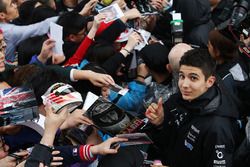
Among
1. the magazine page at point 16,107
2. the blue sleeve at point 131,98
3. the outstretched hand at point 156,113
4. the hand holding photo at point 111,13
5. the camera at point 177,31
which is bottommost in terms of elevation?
the blue sleeve at point 131,98

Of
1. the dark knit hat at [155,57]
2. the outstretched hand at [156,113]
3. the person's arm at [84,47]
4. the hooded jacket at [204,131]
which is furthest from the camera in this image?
the person's arm at [84,47]

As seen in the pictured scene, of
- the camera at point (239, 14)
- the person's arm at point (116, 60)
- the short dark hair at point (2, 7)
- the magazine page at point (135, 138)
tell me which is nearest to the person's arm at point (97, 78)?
the person's arm at point (116, 60)

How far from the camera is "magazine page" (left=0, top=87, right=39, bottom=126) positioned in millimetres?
2105

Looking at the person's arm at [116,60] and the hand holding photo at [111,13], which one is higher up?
the hand holding photo at [111,13]

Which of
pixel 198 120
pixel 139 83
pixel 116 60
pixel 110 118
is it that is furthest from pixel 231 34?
pixel 110 118

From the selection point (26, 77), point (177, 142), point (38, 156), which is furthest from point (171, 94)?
point (38, 156)

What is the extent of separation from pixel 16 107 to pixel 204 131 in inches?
41.3

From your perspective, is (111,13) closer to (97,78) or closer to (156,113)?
(97,78)

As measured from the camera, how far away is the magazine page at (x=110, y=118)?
2309 millimetres

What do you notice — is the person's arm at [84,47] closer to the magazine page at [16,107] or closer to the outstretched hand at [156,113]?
the outstretched hand at [156,113]

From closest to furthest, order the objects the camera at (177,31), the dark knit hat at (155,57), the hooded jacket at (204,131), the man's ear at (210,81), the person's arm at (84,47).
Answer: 1. the hooded jacket at (204,131)
2. the man's ear at (210,81)
3. the dark knit hat at (155,57)
4. the camera at (177,31)
5. the person's arm at (84,47)

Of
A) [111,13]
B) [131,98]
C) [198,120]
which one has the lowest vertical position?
[131,98]

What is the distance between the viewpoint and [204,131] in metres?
2.39

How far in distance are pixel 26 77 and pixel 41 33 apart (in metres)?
1.52
